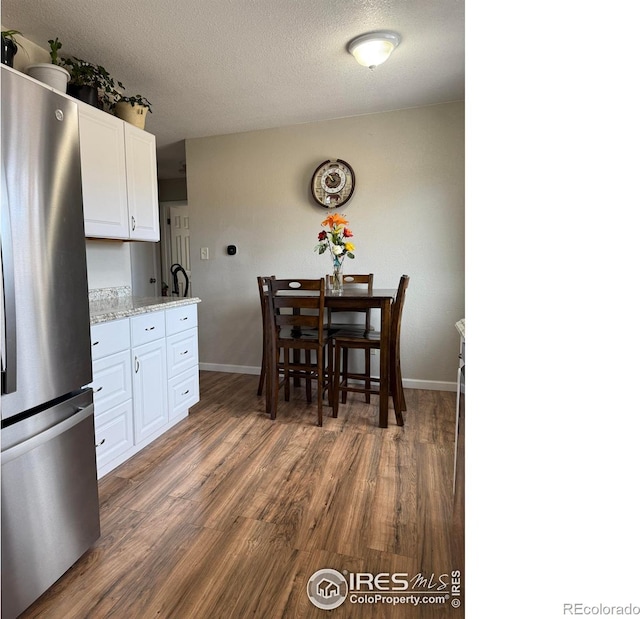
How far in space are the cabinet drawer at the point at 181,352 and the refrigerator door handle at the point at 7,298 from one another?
4.64ft

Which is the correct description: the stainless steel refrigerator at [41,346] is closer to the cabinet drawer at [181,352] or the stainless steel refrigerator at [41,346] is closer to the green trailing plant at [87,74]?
the cabinet drawer at [181,352]

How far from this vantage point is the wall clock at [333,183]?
3371mm

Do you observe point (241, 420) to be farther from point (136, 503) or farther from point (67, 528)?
point (67, 528)

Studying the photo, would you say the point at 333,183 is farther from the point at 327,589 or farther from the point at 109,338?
the point at 327,589

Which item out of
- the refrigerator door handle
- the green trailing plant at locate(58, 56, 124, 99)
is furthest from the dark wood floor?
the green trailing plant at locate(58, 56, 124, 99)

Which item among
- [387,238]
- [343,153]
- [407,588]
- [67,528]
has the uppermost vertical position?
[343,153]

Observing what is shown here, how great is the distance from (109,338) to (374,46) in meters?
2.17

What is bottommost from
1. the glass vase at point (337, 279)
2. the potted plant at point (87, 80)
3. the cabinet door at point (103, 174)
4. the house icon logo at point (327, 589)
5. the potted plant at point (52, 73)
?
the house icon logo at point (327, 589)

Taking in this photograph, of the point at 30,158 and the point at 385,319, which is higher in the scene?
the point at 30,158

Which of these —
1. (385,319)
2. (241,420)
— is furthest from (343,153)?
(241,420)

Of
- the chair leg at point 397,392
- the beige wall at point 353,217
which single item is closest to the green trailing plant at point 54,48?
the beige wall at point 353,217
